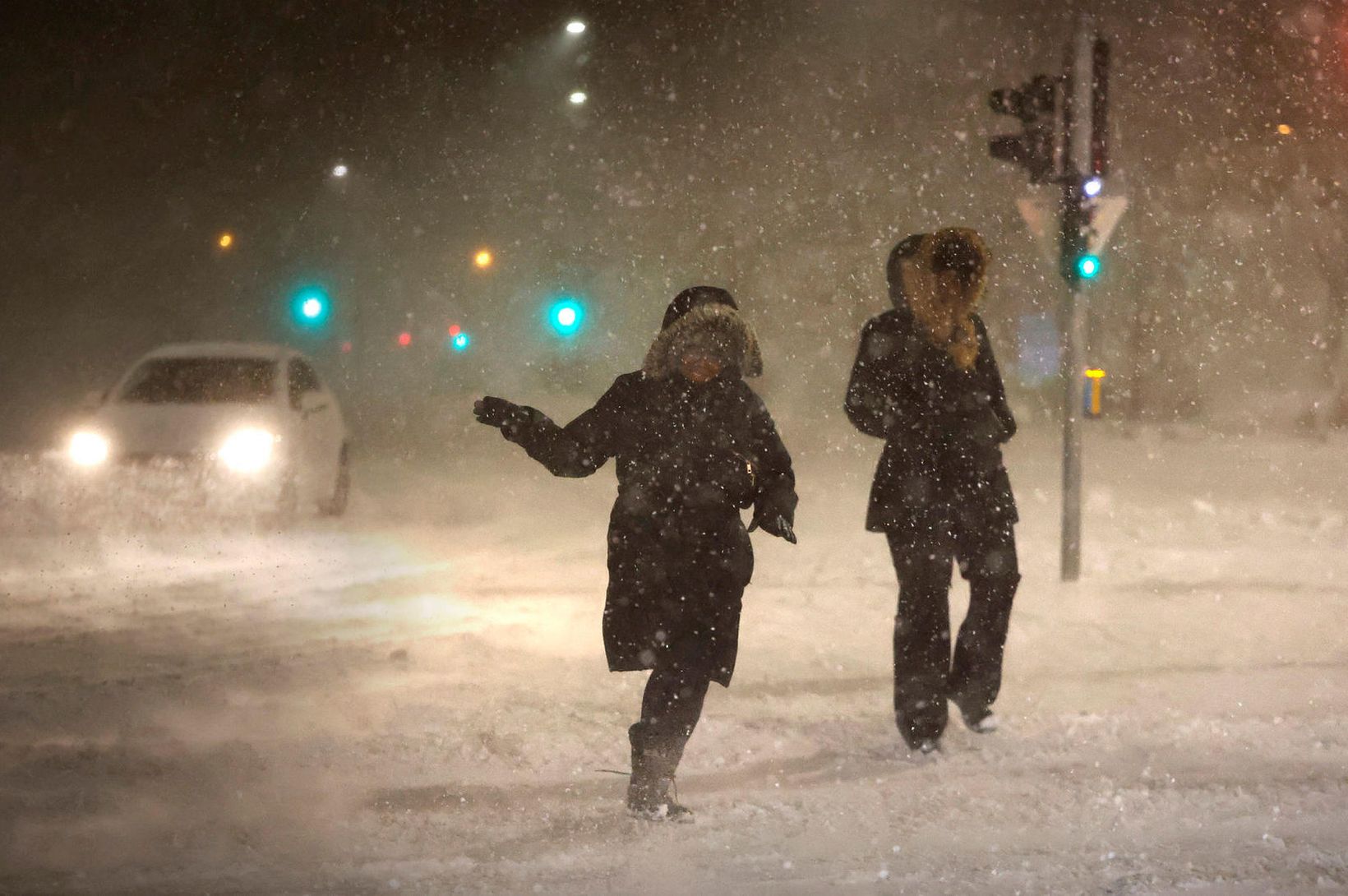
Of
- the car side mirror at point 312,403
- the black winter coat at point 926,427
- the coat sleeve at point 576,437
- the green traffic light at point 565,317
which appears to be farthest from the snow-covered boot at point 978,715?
the green traffic light at point 565,317

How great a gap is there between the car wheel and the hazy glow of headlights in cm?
188

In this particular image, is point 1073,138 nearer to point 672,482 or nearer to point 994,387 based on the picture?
point 994,387

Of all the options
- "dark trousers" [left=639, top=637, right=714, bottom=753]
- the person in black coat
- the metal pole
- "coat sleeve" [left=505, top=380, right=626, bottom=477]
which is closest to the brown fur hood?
the person in black coat

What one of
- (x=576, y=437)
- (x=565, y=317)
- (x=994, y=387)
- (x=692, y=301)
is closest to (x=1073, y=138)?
(x=994, y=387)

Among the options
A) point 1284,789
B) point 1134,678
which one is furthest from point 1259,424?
point 1284,789

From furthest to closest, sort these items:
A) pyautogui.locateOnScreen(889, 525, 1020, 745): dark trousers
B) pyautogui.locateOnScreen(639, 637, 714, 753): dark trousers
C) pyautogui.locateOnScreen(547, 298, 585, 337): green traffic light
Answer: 1. pyautogui.locateOnScreen(547, 298, 585, 337): green traffic light
2. pyautogui.locateOnScreen(889, 525, 1020, 745): dark trousers
3. pyautogui.locateOnScreen(639, 637, 714, 753): dark trousers

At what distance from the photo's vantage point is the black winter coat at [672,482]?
4148 millimetres

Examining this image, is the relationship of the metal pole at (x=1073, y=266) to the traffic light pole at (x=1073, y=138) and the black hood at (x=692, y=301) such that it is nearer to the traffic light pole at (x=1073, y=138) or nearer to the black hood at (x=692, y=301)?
the traffic light pole at (x=1073, y=138)

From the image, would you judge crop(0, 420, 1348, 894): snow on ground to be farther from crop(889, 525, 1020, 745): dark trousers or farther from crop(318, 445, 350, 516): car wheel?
crop(318, 445, 350, 516): car wheel

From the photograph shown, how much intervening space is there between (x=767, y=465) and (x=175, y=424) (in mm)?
8124

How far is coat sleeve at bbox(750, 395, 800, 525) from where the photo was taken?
4148mm

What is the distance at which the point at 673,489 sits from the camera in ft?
13.6

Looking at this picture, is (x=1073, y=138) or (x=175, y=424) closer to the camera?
(x=1073, y=138)

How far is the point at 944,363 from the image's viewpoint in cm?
475
